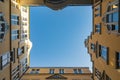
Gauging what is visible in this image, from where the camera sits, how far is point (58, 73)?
192 ft

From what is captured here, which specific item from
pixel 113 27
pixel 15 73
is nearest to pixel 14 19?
pixel 15 73

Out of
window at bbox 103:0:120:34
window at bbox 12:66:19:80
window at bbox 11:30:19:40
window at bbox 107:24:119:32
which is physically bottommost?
window at bbox 12:66:19:80

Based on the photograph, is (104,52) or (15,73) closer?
(104,52)

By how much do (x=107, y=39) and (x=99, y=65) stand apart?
8.46m

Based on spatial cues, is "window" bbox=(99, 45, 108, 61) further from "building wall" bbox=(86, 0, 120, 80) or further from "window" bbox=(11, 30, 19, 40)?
"window" bbox=(11, 30, 19, 40)

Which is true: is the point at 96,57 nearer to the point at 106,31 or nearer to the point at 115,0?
the point at 106,31

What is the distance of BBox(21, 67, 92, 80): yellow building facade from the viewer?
2201 inches

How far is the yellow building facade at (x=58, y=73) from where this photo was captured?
183 ft

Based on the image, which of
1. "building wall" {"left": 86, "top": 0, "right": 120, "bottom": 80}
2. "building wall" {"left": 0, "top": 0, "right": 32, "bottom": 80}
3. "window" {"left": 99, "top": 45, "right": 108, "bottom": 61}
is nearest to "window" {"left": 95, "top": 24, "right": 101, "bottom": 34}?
"building wall" {"left": 86, "top": 0, "right": 120, "bottom": 80}

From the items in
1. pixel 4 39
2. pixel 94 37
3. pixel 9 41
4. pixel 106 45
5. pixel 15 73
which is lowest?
pixel 15 73

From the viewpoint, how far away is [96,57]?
48.2 meters

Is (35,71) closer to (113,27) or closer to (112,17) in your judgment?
(113,27)

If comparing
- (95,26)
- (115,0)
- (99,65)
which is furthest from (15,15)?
(115,0)

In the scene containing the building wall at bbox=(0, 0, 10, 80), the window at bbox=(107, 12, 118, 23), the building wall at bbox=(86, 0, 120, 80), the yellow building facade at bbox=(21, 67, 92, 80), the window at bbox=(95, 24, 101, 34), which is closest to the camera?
the window at bbox=(107, 12, 118, 23)
